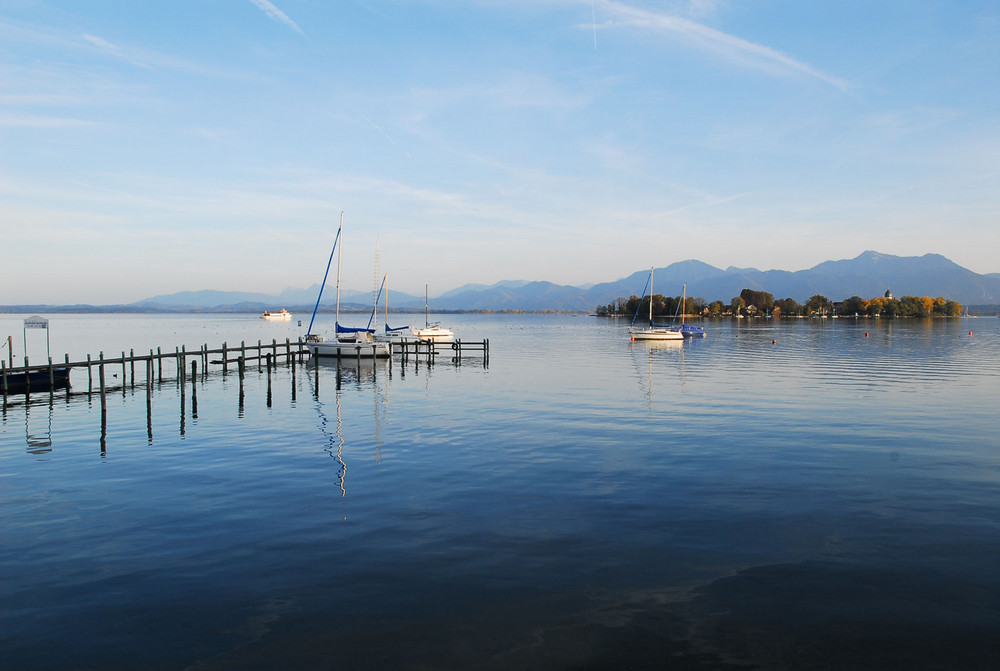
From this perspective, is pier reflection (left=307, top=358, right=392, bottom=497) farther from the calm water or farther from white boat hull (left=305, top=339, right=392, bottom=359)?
white boat hull (left=305, top=339, right=392, bottom=359)

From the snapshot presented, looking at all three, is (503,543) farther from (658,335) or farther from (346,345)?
(658,335)

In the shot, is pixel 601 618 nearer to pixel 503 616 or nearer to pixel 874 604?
pixel 503 616

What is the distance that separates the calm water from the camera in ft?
33.5

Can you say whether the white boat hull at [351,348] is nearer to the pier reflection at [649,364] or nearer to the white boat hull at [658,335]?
the pier reflection at [649,364]

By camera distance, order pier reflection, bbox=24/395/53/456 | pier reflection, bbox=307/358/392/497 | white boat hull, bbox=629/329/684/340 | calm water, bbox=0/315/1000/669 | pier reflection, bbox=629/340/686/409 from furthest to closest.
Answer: white boat hull, bbox=629/329/684/340 → pier reflection, bbox=629/340/686/409 → pier reflection, bbox=24/395/53/456 → pier reflection, bbox=307/358/392/497 → calm water, bbox=0/315/1000/669

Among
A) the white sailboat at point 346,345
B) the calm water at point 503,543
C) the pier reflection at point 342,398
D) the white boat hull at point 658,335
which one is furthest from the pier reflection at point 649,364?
the white sailboat at point 346,345

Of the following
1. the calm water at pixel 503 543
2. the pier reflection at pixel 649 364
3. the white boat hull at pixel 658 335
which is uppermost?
the white boat hull at pixel 658 335

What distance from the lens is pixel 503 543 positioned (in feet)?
47.3

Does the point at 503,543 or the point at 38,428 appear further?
the point at 38,428

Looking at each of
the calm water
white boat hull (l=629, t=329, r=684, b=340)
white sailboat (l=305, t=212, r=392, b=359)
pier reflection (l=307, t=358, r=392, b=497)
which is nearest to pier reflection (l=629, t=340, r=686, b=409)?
white boat hull (l=629, t=329, r=684, b=340)

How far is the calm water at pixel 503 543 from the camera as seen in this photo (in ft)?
33.5

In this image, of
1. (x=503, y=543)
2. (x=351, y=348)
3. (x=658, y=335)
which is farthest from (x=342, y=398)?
(x=658, y=335)

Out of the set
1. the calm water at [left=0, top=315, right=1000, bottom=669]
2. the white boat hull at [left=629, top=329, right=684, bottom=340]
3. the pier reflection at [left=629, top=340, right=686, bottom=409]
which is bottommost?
the pier reflection at [left=629, top=340, right=686, bottom=409]

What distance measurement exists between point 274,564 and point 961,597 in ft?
42.7
